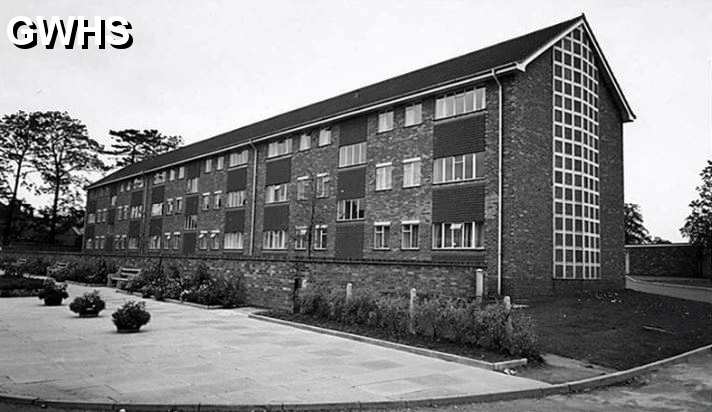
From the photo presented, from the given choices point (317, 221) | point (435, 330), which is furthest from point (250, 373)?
point (317, 221)

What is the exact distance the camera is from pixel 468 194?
2353 centimetres

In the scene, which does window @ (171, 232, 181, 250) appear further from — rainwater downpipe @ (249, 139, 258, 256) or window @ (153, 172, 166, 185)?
rainwater downpipe @ (249, 139, 258, 256)

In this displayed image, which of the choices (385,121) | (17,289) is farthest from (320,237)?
(17,289)

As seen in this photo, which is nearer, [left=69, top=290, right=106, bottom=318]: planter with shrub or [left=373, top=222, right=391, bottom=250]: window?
[left=69, top=290, right=106, bottom=318]: planter with shrub

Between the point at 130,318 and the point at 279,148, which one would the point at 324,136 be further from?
the point at 130,318

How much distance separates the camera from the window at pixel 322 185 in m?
32.2

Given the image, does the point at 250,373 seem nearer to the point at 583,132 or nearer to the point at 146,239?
the point at 583,132

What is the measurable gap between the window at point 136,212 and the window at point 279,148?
22837 millimetres

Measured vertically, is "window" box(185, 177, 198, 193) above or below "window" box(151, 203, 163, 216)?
above

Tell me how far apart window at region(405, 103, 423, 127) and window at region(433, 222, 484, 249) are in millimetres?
5076

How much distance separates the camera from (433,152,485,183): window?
77.0 ft

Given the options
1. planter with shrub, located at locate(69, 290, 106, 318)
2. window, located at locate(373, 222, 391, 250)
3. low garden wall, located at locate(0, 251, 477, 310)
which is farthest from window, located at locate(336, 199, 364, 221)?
planter with shrub, located at locate(69, 290, 106, 318)

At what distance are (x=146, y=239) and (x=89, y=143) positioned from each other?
20.5 m

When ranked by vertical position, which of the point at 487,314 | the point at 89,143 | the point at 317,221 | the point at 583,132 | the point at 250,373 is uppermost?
the point at 89,143
